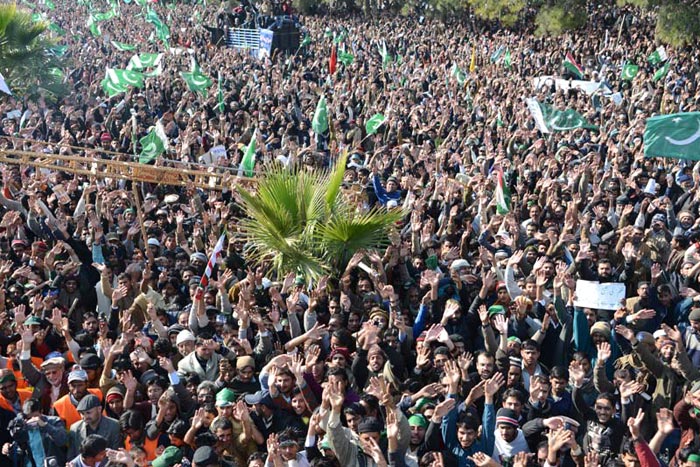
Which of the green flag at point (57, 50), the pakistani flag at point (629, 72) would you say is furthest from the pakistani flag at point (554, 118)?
the green flag at point (57, 50)

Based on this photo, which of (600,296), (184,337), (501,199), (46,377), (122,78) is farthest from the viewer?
(122,78)

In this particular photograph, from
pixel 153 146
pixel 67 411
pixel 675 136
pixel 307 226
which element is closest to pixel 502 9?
pixel 153 146

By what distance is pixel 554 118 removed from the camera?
1262 centimetres

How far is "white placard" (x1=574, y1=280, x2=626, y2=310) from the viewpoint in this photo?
259 inches

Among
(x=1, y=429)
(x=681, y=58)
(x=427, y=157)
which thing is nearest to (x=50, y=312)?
(x=1, y=429)

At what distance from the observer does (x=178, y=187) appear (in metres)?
11.8

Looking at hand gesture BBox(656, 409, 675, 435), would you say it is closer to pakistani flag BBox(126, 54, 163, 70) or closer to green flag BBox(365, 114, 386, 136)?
green flag BBox(365, 114, 386, 136)

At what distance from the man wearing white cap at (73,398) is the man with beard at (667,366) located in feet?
12.1

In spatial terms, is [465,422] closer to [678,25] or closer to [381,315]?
[381,315]

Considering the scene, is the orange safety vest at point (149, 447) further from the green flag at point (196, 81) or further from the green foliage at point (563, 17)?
the green foliage at point (563, 17)

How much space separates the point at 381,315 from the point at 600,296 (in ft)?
5.51

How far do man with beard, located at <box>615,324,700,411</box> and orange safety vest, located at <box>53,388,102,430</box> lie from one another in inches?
147

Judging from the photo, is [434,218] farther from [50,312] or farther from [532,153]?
[50,312]

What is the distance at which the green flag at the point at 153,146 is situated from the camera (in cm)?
1193
